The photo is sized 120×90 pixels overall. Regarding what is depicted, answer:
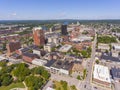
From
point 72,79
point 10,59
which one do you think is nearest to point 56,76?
point 72,79

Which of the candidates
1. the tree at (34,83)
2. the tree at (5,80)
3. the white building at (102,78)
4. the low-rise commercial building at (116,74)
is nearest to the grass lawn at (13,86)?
the tree at (5,80)

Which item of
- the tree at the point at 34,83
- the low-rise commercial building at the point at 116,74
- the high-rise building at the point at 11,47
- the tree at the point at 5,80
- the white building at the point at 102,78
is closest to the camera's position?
the tree at the point at 34,83

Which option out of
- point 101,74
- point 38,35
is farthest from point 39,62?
point 101,74

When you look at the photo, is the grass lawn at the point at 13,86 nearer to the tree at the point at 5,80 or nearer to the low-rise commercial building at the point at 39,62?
the tree at the point at 5,80

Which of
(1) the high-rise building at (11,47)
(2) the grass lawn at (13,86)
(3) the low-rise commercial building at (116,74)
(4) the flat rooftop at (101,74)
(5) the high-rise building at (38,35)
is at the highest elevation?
(5) the high-rise building at (38,35)

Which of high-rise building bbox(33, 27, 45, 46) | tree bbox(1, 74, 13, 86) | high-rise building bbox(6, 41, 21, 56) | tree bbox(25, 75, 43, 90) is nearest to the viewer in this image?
tree bbox(25, 75, 43, 90)

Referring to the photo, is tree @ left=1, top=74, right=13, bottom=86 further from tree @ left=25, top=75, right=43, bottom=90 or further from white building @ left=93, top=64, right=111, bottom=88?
white building @ left=93, top=64, right=111, bottom=88

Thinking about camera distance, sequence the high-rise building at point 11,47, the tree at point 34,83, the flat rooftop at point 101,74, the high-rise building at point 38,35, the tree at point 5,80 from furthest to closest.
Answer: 1. the high-rise building at point 38,35
2. the high-rise building at point 11,47
3. the flat rooftop at point 101,74
4. the tree at point 5,80
5. the tree at point 34,83

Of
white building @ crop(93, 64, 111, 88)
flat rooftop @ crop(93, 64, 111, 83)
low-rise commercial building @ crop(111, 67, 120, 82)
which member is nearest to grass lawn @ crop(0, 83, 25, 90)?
white building @ crop(93, 64, 111, 88)

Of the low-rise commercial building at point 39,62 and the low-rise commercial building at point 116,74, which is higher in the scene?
the low-rise commercial building at point 39,62

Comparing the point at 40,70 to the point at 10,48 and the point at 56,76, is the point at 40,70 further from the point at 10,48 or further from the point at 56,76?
the point at 10,48

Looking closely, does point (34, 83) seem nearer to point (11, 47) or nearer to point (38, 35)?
point (11, 47)
